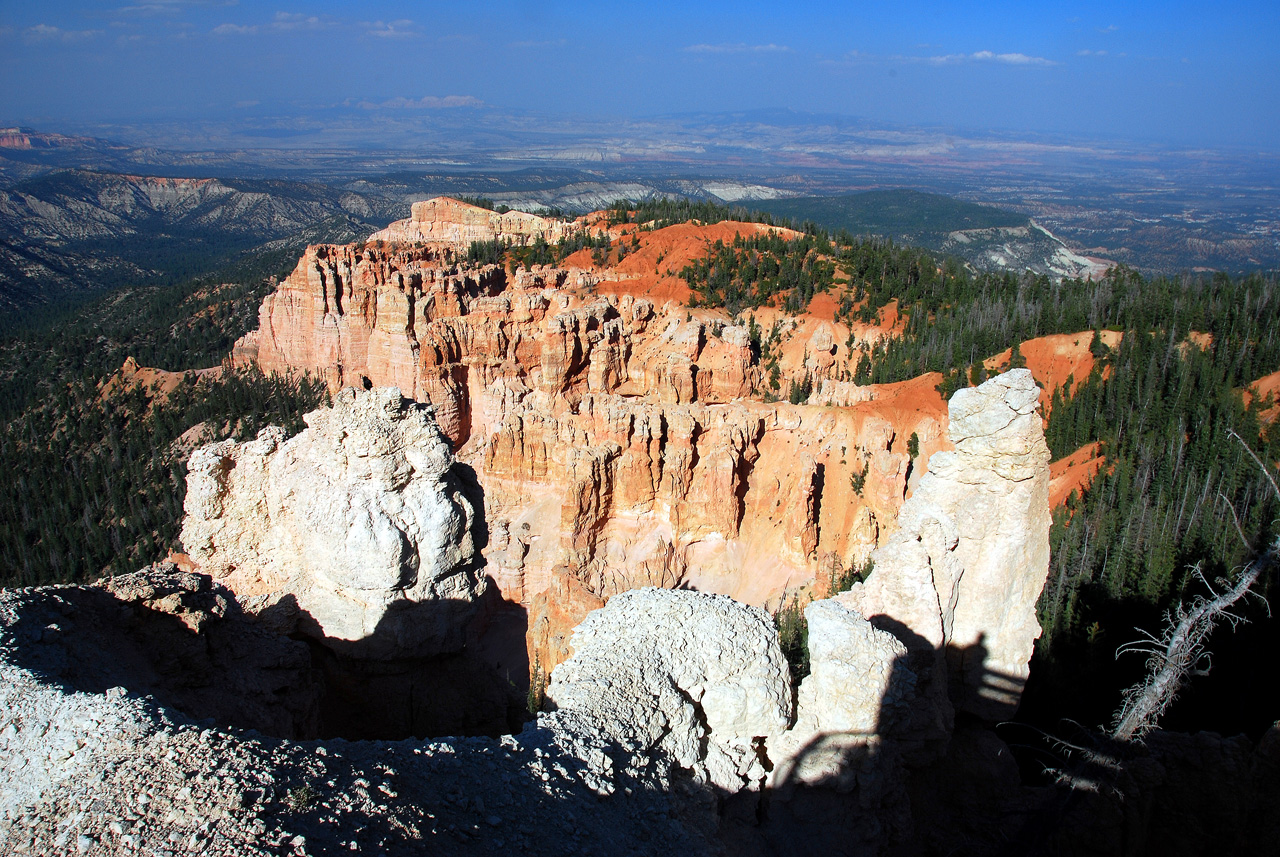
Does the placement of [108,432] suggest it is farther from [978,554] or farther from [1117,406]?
[1117,406]

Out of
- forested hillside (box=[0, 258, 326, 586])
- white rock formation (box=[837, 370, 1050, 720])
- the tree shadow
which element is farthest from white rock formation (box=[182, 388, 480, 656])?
forested hillside (box=[0, 258, 326, 586])

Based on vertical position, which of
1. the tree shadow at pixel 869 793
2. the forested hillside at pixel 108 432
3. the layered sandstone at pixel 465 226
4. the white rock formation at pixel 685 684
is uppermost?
the layered sandstone at pixel 465 226

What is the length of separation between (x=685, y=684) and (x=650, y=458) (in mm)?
13831

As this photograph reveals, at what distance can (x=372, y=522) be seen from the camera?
41.7 feet

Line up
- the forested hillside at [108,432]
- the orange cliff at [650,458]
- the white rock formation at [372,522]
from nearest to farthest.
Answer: the white rock formation at [372,522] → the orange cliff at [650,458] → the forested hillside at [108,432]

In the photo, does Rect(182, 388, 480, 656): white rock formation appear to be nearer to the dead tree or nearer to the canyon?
the canyon

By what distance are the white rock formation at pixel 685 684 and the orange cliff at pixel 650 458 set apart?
10053 mm

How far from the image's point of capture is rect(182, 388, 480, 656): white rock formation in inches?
503

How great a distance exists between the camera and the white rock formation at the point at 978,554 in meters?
10.3

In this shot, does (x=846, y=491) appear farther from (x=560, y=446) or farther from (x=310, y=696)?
(x=310, y=696)

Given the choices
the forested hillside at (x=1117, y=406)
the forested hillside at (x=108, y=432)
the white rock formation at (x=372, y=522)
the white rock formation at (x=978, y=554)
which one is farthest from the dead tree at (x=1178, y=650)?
the forested hillside at (x=108, y=432)

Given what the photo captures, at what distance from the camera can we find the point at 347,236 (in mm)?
136625

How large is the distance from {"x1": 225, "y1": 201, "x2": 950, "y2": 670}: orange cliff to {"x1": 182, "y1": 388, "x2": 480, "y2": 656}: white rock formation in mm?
6456

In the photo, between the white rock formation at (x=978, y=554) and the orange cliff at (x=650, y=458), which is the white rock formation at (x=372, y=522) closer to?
the orange cliff at (x=650, y=458)
